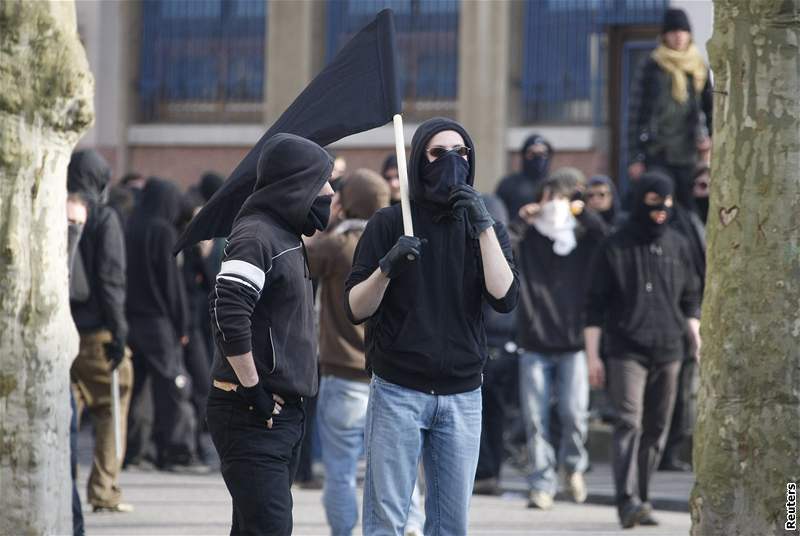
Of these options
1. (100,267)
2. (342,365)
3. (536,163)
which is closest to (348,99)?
(342,365)

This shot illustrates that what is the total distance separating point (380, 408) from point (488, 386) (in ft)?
17.9

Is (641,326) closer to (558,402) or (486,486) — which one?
(558,402)

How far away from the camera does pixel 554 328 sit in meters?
11.1

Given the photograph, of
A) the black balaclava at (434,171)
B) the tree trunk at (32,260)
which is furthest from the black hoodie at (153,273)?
the black balaclava at (434,171)

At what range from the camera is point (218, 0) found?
2075cm

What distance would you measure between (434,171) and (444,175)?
49 mm

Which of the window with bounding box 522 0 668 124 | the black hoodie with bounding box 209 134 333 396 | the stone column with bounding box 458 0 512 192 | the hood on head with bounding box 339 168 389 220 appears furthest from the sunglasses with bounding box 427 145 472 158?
the stone column with bounding box 458 0 512 192

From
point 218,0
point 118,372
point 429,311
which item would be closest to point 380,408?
point 429,311

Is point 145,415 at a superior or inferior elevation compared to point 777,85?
inferior

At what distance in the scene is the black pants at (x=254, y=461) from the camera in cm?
607

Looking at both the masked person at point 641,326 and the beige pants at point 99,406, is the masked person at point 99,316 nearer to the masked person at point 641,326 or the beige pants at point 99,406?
the beige pants at point 99,406

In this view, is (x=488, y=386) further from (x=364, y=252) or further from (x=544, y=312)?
(x=364, y=252)

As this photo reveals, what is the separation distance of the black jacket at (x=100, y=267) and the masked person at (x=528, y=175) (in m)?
4.83

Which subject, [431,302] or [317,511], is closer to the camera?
[431,302]
